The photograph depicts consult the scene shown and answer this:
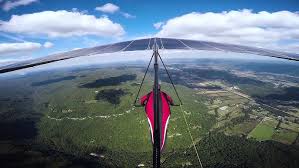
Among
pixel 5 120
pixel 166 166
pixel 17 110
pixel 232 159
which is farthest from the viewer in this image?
pixel 17 110

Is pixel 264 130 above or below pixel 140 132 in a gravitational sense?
below

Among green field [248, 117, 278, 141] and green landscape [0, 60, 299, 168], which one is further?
green field [248, 117, 278, 141]

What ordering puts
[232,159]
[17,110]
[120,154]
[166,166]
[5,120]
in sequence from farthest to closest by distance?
[17,110]
[5,120]
[120,154]
[232,159]
[166,166]

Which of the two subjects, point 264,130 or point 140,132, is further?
point 140,132

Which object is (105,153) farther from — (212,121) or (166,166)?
(212,121)

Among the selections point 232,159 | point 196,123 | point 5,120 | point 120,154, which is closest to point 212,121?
point 196,123

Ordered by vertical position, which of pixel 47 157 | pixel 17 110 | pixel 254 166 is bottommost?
pixel 254 166

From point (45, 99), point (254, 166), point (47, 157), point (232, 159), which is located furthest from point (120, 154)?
point (45, 99)

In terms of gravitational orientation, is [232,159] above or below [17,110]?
below

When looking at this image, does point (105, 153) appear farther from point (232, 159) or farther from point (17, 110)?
point (17, 110)

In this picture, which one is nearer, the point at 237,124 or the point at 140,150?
the point at 140,150

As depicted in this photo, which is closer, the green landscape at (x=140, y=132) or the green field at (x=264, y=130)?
the green landscape at (x=140, y=132)
